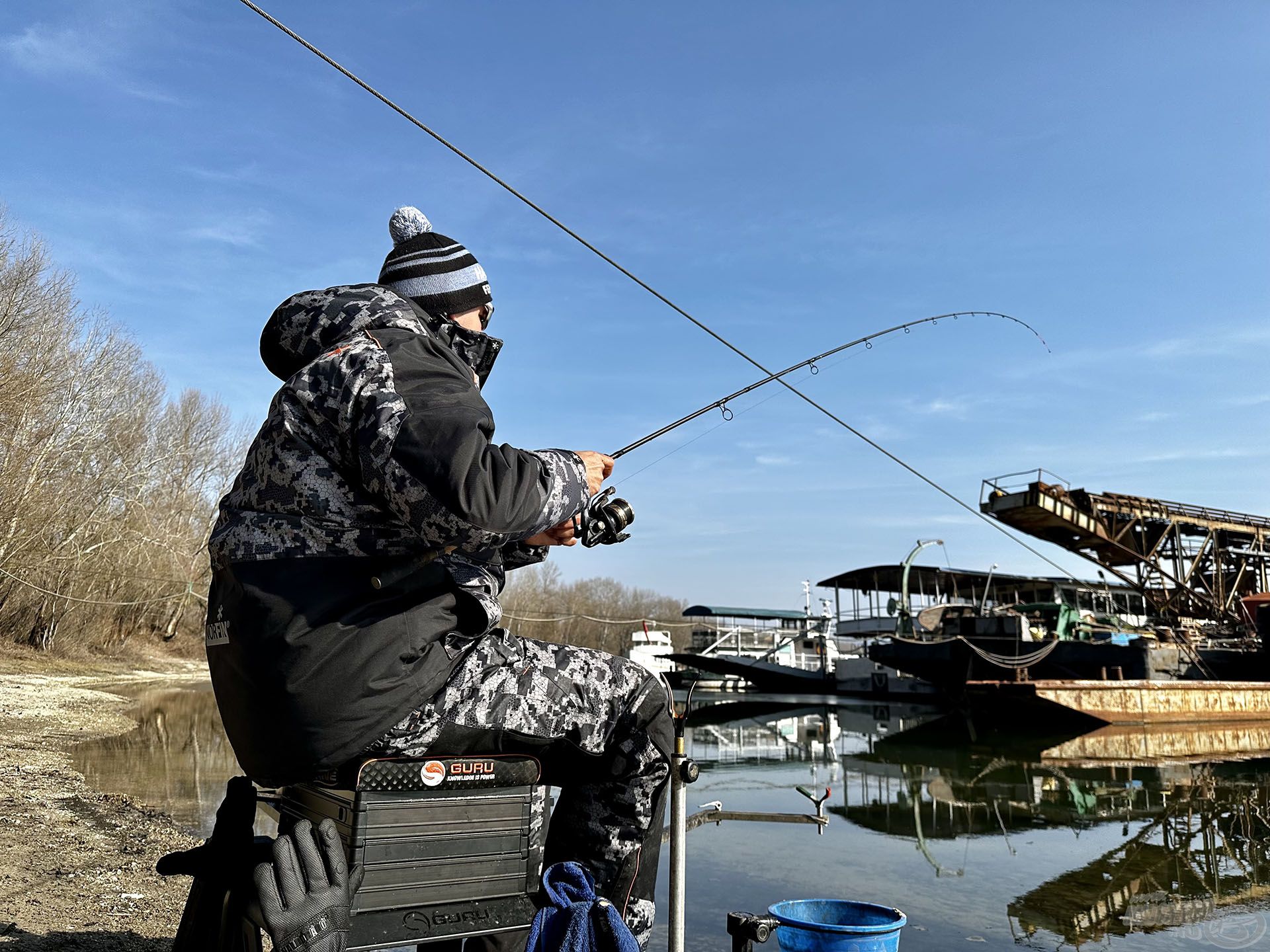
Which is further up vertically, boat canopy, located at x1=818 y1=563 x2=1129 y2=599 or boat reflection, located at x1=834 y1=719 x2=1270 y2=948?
boat canopy, located at x1=818 y1=563 x2=1129 y2=599

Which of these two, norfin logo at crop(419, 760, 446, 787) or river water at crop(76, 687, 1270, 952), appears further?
river water at crop(76, 687, 1270, 952)

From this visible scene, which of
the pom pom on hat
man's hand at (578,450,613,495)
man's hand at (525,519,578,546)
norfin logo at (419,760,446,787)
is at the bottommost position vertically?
norfin logo at (419,760,446,787)

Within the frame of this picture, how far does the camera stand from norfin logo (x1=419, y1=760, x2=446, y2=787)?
181 centimetres

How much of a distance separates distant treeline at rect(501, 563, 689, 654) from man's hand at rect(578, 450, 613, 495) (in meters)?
36.3

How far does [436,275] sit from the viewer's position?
7.19 ft

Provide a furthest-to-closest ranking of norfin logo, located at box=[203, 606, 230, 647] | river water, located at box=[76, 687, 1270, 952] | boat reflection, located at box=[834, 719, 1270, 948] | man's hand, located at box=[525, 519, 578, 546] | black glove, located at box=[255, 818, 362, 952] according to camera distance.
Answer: boat reflection, located at box=[834, 719, 1270, 948], river water, located at box=[76, 687, 1270, 952], man's hand, located at box=[525, 519, 578, 546], norfin logo, located at box=[203, 606, 230, 647], black glove, located at box=[255, 818, 362, 952]

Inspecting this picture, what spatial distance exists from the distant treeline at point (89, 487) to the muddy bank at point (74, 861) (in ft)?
34.5

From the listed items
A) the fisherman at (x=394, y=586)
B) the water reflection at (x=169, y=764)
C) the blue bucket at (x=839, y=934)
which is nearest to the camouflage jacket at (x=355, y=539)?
the fisherman at (x=394, y=586)

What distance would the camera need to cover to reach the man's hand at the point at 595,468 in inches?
80.1

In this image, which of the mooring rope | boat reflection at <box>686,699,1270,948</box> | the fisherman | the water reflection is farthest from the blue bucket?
the mooring rope

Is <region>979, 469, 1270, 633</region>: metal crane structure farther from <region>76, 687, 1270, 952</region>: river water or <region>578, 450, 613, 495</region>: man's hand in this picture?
<region>578, 450, 613, 495</region>: man's hand

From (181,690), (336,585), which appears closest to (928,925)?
(336,585)

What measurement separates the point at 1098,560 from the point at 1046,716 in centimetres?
766

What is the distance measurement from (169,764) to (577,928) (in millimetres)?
8521
